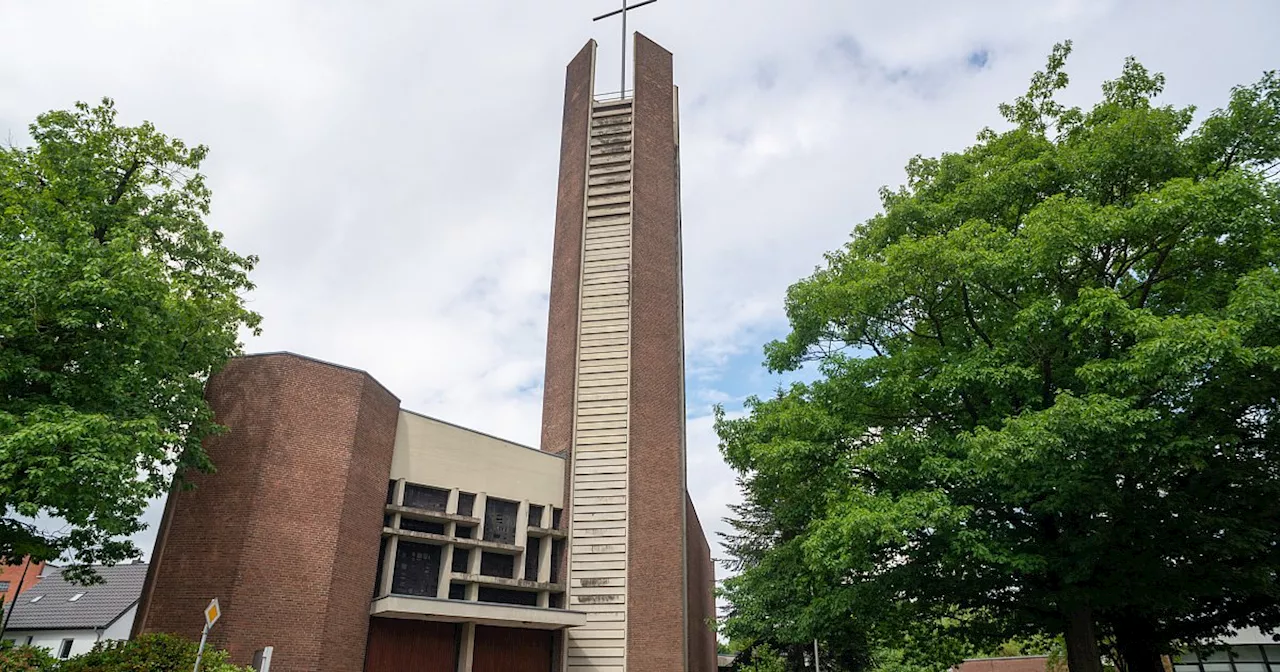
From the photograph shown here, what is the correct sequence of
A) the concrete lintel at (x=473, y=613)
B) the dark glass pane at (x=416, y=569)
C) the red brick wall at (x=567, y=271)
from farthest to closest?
the red brick wall at (x=567, y=271), the dark glass pane at (x=416, y=569), the concrete lintel at (x=473, y=613)

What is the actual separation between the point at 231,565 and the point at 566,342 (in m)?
11.0

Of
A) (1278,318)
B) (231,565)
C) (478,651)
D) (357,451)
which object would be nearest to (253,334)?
(357,451)

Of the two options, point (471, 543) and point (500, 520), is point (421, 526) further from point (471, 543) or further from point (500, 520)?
point (500, 520)

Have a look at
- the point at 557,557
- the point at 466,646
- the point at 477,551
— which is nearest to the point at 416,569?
the point at 477,551

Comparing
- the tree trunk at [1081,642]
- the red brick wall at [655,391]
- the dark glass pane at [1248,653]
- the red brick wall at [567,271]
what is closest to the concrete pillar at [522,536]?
the red brick wall at [567,271]

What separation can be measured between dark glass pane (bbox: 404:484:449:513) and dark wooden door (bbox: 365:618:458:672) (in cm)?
276

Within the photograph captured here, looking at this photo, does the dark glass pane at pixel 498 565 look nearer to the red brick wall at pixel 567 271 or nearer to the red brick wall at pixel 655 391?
the red brick wall at pixel 567 271

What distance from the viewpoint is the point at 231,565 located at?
14.8 meters

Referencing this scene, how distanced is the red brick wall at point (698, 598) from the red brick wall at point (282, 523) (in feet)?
30.4

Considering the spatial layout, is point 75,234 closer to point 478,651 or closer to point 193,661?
point 193,661

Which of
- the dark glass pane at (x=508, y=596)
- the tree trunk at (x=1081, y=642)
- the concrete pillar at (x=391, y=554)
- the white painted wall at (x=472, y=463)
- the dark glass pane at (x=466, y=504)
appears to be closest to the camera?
the tree trunk at (x=1081, y=642)

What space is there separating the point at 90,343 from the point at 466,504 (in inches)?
366

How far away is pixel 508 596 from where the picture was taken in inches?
764

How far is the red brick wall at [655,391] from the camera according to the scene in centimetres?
1950
